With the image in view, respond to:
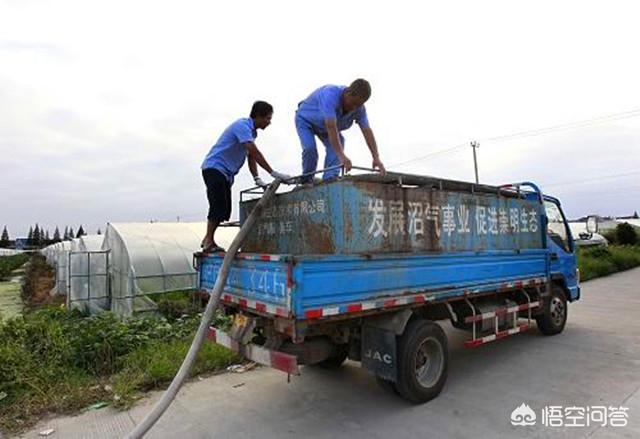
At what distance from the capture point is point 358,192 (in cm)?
435

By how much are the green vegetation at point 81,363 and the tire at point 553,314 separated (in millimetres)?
4878

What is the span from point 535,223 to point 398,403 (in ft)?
13.0

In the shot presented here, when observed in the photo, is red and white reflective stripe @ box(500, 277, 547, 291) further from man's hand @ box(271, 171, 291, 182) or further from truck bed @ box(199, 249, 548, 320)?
man's hand @ box(271, 171, 291, 182)

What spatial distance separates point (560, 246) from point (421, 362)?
4.22m

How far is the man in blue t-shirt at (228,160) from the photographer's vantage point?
506cm

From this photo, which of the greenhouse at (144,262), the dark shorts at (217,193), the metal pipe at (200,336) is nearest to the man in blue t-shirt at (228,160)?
the dark shorts at (217,193)

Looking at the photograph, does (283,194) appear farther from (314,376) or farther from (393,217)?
(314,376)

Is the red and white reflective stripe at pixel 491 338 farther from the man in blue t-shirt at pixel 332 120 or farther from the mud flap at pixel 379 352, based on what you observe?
the man in blue t-shirt at pixel 332 120

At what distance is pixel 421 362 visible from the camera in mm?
4895

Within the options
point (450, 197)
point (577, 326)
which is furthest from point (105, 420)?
point (577, 326)

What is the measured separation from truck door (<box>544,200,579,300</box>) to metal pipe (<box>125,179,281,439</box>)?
488 centimetres

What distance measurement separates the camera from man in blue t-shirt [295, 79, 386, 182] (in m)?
4.96

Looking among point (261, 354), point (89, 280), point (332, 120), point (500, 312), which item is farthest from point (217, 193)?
point (89, 280)

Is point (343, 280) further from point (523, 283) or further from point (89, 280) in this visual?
point (89, 280)
